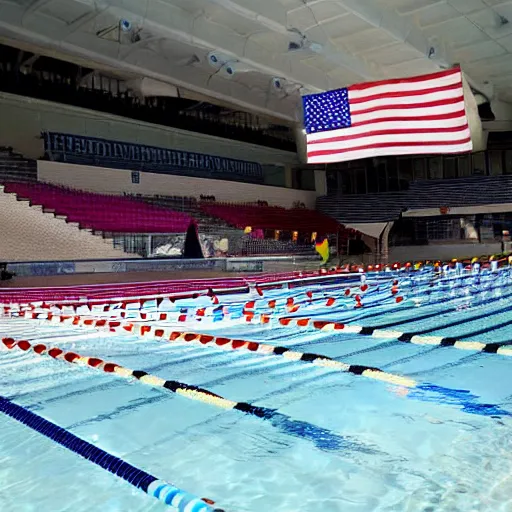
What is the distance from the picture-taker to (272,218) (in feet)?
52.0

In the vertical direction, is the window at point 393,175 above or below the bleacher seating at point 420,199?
above

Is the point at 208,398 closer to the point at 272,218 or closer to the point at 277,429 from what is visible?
the point at 277,429

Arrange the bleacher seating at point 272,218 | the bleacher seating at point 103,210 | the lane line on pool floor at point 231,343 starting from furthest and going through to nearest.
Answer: the bleacher seating at point 272,218 < the bleacher seating at point 103,210 < the lane line on pool floor at point 231,343

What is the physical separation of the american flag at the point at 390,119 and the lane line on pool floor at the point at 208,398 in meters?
6.05

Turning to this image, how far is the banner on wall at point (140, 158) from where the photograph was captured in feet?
42.1

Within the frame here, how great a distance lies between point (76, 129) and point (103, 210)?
3051 millimetres

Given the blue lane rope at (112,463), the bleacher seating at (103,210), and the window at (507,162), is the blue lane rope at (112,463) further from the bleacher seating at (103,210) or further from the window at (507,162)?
the window at (507,162)

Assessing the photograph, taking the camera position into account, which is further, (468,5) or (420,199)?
(420,199)

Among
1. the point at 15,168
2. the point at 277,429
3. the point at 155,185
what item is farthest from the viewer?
the point at 155,185

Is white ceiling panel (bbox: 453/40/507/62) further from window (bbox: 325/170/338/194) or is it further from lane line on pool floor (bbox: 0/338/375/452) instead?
lane line on pool floor (bbox: 0/338/375/452)

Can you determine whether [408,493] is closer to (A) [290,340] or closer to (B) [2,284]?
(A) [290,340]

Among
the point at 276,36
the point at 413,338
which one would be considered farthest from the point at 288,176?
the point at 413,338

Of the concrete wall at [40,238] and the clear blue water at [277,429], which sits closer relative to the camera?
the clear blue water at [277,429]

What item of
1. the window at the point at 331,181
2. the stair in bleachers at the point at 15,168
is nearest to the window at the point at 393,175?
the window at the point at 331,181
